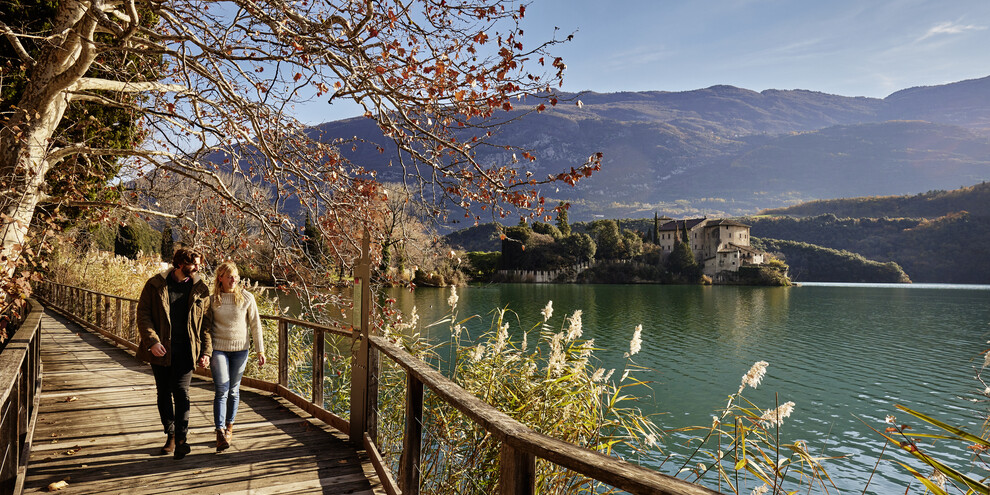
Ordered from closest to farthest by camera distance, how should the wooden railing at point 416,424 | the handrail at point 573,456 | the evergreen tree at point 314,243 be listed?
the handrail at point 573,456 → the wooden railing at point 416,424 → the evergreen tree at point 314,243

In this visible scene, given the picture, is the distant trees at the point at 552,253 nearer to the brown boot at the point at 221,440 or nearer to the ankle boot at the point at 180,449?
the brown boot at the point at 221,440

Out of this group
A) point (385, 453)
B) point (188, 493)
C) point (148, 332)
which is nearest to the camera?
point (188, 493)

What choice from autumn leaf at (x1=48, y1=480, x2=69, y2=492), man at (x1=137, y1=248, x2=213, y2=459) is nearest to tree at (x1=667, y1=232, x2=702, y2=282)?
man at (x1=137, y1=248, x2=213, y2=459)

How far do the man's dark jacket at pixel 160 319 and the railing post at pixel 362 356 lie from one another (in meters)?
1.31

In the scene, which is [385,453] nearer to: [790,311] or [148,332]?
[148,332]

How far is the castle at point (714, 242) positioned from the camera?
86.1m

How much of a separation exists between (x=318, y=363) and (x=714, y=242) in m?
93.1

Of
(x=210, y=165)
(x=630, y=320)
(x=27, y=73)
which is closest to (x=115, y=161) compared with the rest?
(x=27, y=73)

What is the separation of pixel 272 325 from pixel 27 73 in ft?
17.3

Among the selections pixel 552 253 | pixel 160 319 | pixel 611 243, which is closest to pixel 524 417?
pixel 160 319

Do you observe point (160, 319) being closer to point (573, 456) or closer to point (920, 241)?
point (573, 456)

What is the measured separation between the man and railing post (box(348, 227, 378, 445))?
49.9 inches

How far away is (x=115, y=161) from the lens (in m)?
9.52

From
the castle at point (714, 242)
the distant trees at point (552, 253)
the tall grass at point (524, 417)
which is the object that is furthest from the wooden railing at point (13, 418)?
the castle at point (714, 242)
